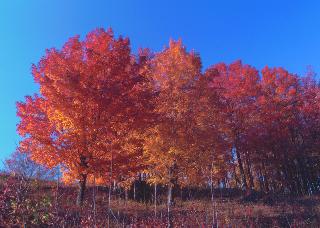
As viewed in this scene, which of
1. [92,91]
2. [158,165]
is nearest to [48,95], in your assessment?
[92,91]

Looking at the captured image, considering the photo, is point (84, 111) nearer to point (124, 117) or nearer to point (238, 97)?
point (124, 117)

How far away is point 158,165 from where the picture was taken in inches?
755

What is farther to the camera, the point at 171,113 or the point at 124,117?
the point at 171,113

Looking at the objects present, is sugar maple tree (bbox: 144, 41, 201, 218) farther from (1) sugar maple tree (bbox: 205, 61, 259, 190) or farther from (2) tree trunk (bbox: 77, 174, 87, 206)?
(1) sugar maple tree (bbox: 205, 61, 259, 190)

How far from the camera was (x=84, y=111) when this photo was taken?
14906 millimetres

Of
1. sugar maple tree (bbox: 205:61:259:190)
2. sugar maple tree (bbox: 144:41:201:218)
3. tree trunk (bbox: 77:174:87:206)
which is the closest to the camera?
tree trunk (bbox: 77:174:87:206)

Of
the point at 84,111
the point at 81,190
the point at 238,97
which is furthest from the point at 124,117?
the point at 238,97

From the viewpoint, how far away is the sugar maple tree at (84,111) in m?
14.9

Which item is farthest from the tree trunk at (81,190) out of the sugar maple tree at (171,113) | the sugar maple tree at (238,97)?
the sugar maple tree at (238,97)

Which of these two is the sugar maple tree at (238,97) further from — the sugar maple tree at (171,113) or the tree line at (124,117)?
the sugar maple tree at (171,113)

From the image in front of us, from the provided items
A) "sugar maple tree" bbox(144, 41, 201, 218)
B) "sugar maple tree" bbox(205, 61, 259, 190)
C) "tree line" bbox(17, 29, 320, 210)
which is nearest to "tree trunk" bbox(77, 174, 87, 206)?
"tree line" bbox(17, 29, 320, 210)

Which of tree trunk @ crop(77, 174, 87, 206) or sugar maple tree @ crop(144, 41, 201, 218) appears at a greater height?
sugar maple tree @ crop(144, 41, 201, 218)

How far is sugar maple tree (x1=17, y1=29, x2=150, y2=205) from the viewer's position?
14852mm

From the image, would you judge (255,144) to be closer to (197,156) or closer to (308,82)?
(308,82)
